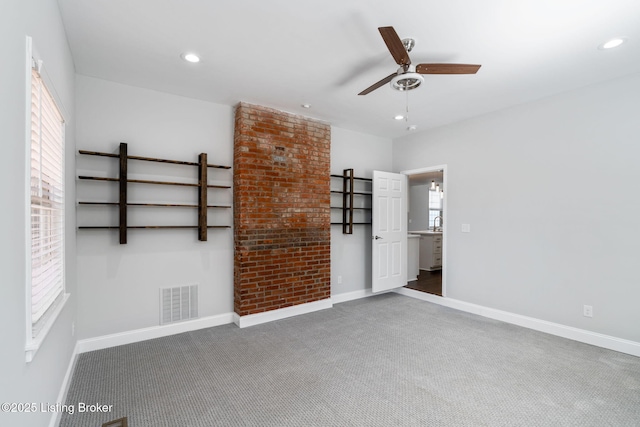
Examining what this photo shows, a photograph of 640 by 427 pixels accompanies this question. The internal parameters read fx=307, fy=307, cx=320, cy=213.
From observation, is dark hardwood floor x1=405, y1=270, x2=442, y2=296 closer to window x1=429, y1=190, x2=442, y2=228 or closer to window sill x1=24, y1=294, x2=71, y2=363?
window x1=429, y1=190, x2=442, y2=228

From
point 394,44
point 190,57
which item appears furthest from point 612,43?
point 190,57

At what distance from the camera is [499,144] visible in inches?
162

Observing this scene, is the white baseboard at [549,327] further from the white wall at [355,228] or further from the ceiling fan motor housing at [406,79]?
Result: the ceiling fan motor housing at [406,79]

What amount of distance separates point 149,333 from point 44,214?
2060 millimetres

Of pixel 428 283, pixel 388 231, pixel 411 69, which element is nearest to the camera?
pixel 411 69

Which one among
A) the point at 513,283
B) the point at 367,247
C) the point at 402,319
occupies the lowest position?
the point at 402,319

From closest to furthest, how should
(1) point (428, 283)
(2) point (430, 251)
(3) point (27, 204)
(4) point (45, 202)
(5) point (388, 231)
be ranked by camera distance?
(3) point (27, 204) < (4) point (45, 202) < (5) point (388, 231) < (1) point (428, 283) < (2) point (430, 251)

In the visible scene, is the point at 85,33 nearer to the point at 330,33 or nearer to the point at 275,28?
the point at 275,28

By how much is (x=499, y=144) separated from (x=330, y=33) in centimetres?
292

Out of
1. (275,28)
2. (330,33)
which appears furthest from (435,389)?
(275,28)

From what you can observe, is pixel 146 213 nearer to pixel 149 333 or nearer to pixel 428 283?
pixel 149 333

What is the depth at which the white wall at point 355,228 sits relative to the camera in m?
4.95

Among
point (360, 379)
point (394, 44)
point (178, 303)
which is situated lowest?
point (360, 379)

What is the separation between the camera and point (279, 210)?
413 centimetres
